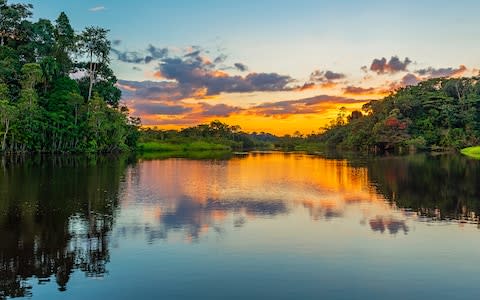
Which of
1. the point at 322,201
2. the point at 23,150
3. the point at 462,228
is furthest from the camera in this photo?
the point at 23,150

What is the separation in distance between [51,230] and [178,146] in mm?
102399

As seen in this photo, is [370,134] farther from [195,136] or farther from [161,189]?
[161,189]

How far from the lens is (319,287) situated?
11141 mm

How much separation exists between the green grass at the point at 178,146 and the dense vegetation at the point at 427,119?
122 ft

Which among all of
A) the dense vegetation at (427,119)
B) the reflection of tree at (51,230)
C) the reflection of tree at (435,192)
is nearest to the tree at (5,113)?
the reflection of tree at (51,230)

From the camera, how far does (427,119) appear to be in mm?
102688

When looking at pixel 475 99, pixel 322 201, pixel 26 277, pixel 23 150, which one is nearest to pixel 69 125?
pixel 23 150

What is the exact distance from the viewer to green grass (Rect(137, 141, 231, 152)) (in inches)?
4283

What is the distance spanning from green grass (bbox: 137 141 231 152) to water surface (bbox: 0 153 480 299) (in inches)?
3169

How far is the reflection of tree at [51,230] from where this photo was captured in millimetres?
11875

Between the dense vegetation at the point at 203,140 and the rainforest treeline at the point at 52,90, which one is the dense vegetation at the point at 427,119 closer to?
the dense vegetation at the point at 203,140

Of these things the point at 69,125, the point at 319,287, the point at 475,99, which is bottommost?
the point at 319,287

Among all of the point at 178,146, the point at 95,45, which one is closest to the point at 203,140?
the point at 178,146

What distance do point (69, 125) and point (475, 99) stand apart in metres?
80.7
